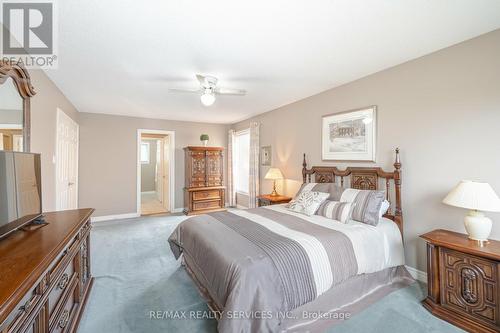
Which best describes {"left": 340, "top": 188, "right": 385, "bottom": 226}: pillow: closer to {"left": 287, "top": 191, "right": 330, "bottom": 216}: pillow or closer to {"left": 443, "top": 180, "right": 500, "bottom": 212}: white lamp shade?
{"left": 287, "top": 191, "right": 330, "bottom": 216}: pillow

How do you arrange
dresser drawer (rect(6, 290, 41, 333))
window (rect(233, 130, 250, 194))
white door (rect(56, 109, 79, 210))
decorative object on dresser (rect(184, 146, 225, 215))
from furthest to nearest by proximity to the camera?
window (rect(233, 130, 250, 194))
decorative object on dresser (rect(184, 146, 225, 215))
white door (rect(56, 109, 79, 210))
dresser drawer (rect(6, 290, 41, 333))

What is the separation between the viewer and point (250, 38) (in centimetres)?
213

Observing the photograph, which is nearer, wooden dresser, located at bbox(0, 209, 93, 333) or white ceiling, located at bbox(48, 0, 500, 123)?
wooden dresser, located at bbox(0, 209, 93, 333)

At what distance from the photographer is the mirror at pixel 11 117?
1757mm

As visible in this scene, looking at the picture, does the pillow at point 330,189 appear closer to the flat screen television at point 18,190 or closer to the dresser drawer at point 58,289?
the dresser drawer at point 58,289

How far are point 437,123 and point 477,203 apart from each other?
0.98m

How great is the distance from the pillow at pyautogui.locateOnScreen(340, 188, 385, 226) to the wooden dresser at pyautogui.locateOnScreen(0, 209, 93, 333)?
2.72 metres

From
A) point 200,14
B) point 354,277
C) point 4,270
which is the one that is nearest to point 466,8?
point 200,14

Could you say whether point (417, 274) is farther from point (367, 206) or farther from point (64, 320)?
point (64, 320)

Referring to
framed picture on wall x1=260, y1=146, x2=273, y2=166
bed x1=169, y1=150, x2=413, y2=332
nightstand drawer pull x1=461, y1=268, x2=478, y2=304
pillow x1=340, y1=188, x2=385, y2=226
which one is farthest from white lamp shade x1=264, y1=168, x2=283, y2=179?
nightstand drawer pull x1=461, y1=268, x2=478, y2=304

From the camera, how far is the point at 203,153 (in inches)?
233

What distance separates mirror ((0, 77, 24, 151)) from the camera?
69.2 inches

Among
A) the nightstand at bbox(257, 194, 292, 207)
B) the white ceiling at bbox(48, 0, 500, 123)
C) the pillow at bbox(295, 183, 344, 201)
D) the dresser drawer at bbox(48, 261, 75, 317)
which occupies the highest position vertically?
the white ceiling at bbox(48, 0, 500, 123)

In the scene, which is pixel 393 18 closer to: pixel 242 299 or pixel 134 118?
pixel 242 299
